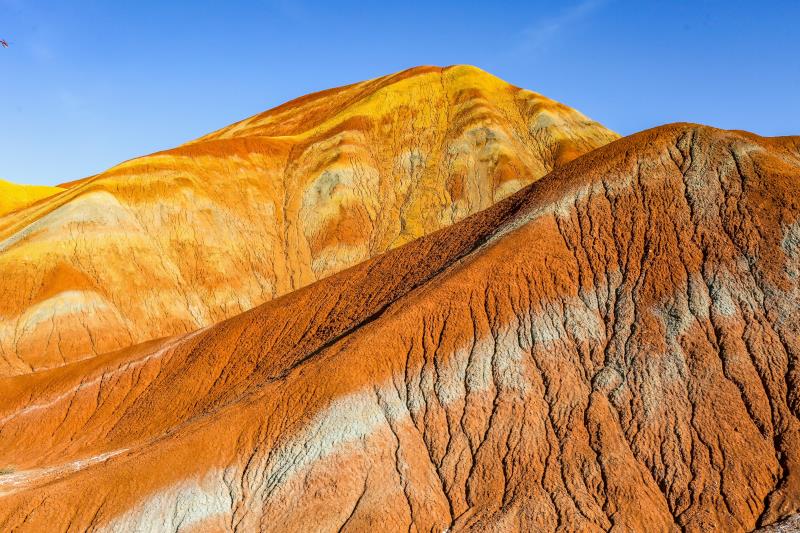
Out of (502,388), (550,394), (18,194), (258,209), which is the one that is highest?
(18,194)

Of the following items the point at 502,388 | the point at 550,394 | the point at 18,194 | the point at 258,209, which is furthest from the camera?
the point at 18,194

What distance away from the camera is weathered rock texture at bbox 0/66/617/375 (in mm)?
54188

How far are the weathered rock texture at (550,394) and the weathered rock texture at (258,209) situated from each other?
23.8 m

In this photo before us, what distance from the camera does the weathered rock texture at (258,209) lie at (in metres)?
54.2

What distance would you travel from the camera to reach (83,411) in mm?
38500

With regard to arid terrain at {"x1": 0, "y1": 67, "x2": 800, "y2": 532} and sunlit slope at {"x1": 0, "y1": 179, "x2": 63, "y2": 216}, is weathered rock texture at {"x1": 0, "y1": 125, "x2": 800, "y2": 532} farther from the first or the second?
sunlit slope at {"x1": 0, "y1": 179, "x2": 63, "y2": 216}

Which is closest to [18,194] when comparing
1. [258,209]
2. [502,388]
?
[258,209]

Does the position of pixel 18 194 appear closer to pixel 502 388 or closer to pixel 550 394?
pixel 502 388

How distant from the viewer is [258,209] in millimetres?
70250

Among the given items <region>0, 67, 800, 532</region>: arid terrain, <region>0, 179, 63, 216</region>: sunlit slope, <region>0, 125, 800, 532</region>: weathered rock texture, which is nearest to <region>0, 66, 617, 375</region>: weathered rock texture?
<region>0, 67, 800, 532</region>: arid terrain

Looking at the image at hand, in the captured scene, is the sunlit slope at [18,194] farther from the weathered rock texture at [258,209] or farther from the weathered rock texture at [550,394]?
the weathered rock texture at [550,394]

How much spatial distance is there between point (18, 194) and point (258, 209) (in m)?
64.7

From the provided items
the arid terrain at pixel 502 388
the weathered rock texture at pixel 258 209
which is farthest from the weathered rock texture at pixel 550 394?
the weathered rock texture at pixel 258 209

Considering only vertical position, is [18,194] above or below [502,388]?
above
